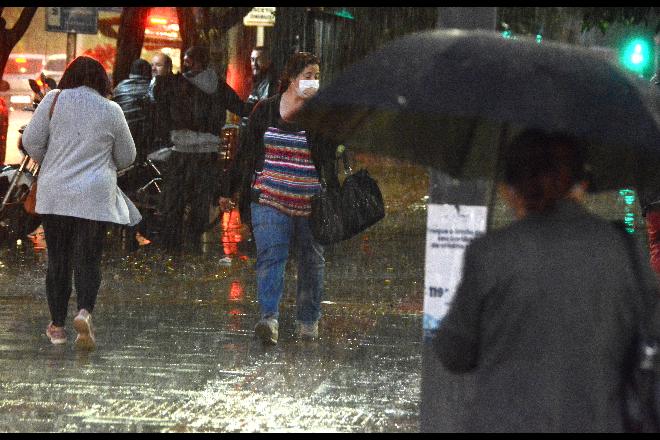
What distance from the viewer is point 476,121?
170 inches

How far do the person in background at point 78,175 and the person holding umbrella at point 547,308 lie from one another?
195 inches

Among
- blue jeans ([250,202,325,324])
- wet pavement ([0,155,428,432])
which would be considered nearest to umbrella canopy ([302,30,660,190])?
wet pavement ([0,155,428,432])

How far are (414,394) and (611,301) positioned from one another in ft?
12.5

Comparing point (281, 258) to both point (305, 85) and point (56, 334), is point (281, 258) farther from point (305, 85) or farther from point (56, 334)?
point (56, 334)

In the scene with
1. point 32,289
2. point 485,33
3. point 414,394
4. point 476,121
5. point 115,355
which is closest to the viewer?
point 485,33

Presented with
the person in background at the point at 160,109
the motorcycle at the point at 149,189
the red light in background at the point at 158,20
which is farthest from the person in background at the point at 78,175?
the red light in background at the point at 158,20

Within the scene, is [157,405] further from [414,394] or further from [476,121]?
[476,121]

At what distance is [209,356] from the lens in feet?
27.1

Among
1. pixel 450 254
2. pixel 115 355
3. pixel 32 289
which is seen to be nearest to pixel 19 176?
pixel 32 289

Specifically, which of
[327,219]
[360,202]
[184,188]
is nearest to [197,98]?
[184,188]

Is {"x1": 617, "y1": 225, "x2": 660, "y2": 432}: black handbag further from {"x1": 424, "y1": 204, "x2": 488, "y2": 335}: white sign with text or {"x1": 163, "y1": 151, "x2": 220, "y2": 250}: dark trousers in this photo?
{"x1": 163, "y1": 151, "x2": 220, "y2": 250}: dark trousers

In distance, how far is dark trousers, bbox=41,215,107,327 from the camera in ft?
27.5

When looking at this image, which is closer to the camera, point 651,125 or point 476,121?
point 651,125

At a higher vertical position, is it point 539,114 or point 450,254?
point 539,114
